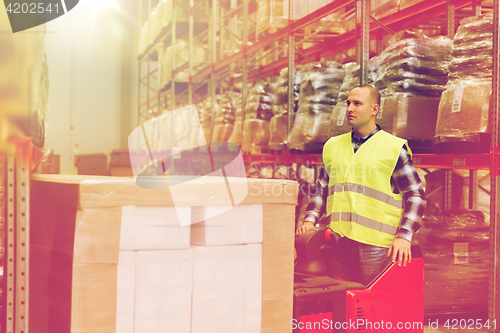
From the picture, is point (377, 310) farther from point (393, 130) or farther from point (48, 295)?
point (393, 130)

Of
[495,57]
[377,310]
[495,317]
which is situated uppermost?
[495,57]

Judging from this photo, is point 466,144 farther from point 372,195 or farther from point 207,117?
point 207,117

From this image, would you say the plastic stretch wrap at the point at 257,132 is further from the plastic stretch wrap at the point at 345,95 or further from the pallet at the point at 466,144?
the pallet at the point at 466,144

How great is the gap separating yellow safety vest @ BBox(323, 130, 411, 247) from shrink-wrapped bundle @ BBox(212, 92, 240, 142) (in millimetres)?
4978

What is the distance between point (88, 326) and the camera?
1.44m

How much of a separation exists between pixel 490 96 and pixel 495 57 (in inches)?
9.8

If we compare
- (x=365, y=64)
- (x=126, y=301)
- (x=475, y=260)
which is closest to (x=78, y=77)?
(x=365, y=64)

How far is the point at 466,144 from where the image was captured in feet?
10.1

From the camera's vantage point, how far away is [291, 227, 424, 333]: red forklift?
6.31ft

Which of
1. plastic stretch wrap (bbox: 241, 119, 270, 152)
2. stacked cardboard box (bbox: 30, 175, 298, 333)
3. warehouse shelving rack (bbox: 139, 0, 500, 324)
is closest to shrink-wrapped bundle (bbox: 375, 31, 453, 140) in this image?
warehouse shelving rack (bbox: 139, 0, 500, 324)

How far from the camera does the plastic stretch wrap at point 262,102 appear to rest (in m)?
6.34

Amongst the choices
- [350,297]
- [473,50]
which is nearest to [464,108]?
[473,50]

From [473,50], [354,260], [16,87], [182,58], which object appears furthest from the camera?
[182,58]

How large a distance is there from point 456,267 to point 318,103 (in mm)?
2087
